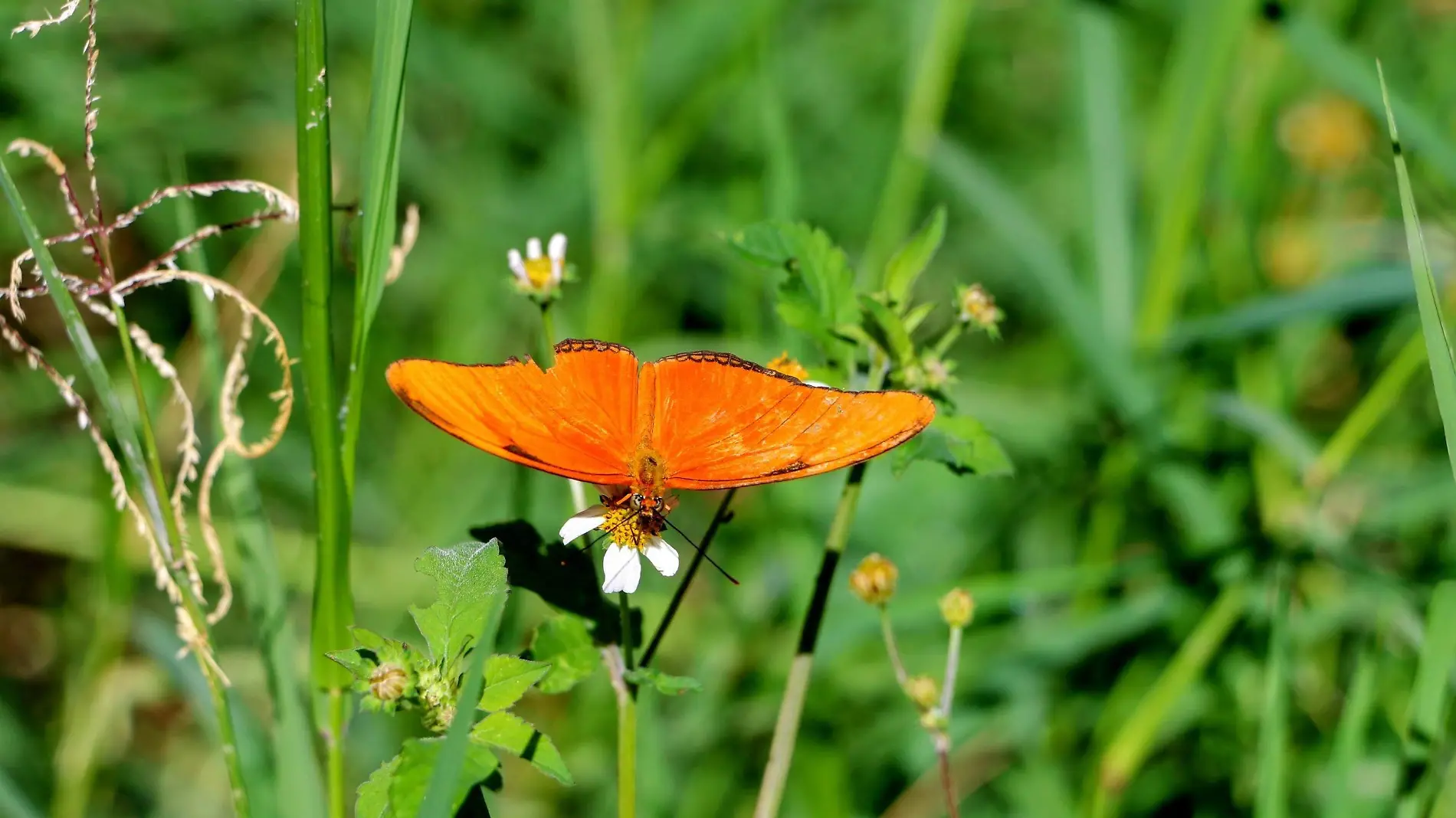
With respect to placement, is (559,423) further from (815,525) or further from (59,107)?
(59,107)

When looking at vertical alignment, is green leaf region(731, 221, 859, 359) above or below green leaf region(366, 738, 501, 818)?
above

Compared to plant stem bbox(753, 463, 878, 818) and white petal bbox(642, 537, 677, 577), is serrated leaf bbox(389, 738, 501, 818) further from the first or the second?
plant stem bbox(753, 463, 878, 818)

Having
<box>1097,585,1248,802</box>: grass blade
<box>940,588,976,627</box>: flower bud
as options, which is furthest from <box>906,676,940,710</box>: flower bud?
<box>1097,585,1248,802</box>: grass blade

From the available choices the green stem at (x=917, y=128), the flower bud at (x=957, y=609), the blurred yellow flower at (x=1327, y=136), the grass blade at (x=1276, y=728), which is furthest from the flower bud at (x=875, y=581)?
the blurred yellow flower at (x=1327, y=136)

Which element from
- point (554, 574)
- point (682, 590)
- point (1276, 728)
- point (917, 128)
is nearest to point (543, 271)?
point (554, 574)

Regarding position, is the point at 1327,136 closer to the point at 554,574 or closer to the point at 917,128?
the point at 917,128

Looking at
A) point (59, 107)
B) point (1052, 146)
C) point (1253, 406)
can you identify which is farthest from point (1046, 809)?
point (59, 107)

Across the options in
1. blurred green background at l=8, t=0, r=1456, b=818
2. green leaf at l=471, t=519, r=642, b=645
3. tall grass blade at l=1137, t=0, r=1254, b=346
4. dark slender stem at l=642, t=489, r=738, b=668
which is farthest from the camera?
tall grass blade at l=1137, t=0, r=1254, b=346
